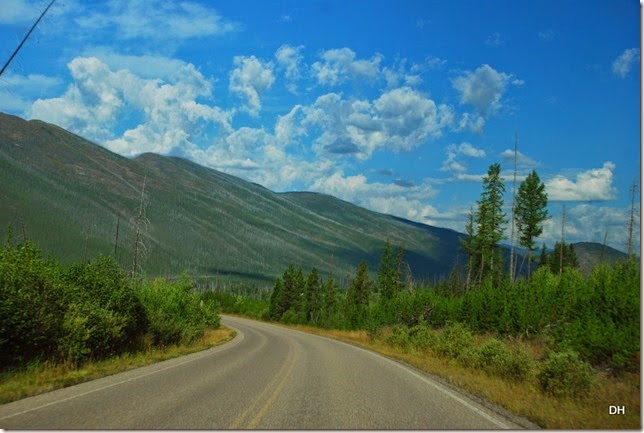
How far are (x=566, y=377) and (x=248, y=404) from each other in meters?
8.82

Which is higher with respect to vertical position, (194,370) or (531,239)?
(531,239)

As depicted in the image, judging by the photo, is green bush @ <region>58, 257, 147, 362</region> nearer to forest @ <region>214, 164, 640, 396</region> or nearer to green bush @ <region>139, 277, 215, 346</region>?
green bush @ <region>139, 277, 215, 346</region>

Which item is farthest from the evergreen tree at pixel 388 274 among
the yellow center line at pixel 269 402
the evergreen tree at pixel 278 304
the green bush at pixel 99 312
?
the yellow center line at pixel 269 402

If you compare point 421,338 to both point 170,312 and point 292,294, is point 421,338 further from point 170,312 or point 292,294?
point 292,294

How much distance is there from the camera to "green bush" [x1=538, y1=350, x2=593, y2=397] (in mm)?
15484

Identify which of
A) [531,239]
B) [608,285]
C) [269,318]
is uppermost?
[531,239]

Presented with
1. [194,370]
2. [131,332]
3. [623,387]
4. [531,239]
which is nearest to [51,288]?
[194,370]

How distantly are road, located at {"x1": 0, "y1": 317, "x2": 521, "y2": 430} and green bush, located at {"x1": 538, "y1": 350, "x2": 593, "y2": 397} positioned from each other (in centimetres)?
268

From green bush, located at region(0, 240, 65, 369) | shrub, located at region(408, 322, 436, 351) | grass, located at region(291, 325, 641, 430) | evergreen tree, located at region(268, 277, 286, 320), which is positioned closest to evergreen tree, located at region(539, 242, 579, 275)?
evergreen tree, located at region(268, 277, 286, 320)

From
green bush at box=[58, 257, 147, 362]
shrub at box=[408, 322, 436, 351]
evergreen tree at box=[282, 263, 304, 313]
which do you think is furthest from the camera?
evergreen tree at box=[282, 263, 304, 313]

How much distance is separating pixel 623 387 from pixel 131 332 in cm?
1959

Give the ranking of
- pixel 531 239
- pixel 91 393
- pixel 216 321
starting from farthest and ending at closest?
pixel 531 239 < pixel 216 321 < pixel 91 393

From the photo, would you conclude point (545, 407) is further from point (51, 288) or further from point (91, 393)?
point (51, 288)

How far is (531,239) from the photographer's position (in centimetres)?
6712
